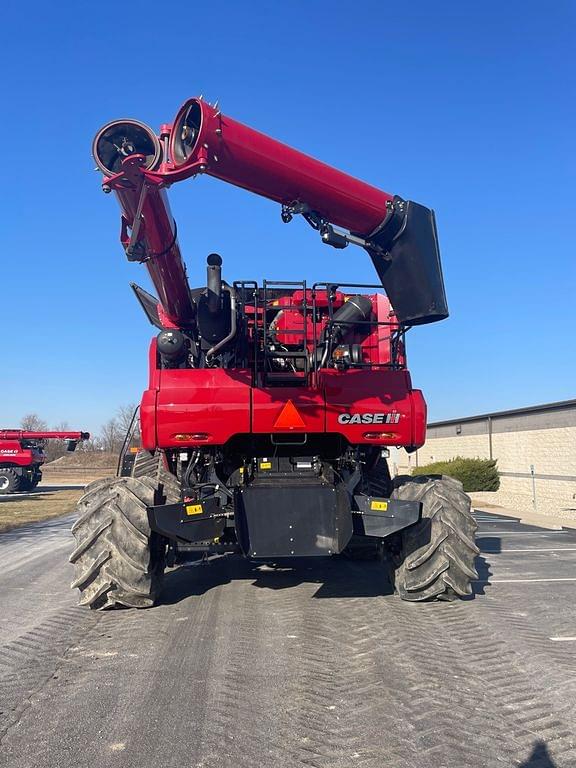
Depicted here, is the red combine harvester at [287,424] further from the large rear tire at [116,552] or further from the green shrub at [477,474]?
the green shrub at [477,474]

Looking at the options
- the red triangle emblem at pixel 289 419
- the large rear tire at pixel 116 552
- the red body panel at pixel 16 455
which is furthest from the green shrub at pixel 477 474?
the large rear tire at pixel 116 552

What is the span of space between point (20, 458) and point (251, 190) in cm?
2778

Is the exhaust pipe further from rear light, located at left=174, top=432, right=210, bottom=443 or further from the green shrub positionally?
the green shrub

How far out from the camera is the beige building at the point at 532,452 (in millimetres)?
19656

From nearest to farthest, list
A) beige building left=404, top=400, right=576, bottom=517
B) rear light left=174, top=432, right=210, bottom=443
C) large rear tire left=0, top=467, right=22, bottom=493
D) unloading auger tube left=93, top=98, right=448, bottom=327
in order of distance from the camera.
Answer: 1. unloading auger tube left=93, top=98, right=448, bottom=327
2. rear light left=174, top=432, right=210, bottom=443
3. beige building left=404, top=400, right=576, bottom=517
4. large rear tire left=0, top=467, right=22, bottom=493

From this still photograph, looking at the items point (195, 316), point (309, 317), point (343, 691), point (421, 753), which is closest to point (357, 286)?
point (309, 317)

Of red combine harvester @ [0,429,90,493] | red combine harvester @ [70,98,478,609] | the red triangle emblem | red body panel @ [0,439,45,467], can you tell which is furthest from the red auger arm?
the red triangle emblem

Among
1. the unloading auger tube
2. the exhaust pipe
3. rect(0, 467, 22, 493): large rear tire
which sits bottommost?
rect(0, 467, 22, 493): large rear tire

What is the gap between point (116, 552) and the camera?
6.04 meters

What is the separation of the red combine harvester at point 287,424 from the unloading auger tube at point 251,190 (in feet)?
0.06

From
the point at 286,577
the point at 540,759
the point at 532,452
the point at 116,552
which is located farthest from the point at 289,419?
the point at 532,452

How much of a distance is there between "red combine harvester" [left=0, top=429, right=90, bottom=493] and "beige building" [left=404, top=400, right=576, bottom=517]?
17.9m

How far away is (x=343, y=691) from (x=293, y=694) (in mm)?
317

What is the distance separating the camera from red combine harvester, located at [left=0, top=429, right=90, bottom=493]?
97.3 feet
